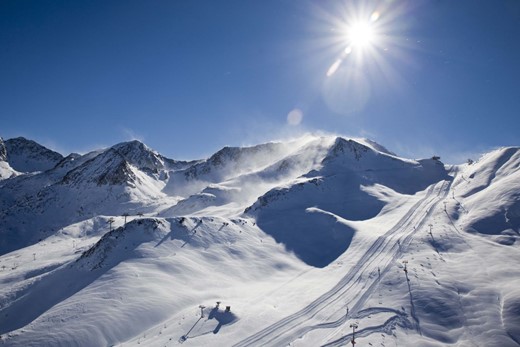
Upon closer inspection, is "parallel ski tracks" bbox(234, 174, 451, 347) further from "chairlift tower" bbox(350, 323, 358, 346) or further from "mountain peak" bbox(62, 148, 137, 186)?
"mountain peak" bbox(62, 148, 137, 186)

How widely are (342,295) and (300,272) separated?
44.7 ft

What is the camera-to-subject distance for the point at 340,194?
332ft

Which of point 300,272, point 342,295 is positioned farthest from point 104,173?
point 342,295

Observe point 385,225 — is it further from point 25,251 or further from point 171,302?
point 25,251

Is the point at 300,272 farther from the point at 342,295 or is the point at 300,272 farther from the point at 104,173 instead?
the point at 104,173

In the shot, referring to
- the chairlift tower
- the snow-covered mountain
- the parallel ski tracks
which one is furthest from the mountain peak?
the chairlift tower

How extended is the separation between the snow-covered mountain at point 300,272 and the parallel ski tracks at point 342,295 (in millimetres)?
201

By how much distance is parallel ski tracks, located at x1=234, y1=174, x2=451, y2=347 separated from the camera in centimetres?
3247

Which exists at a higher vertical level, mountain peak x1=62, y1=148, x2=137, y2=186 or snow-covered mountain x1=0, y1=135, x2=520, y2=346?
mountain peak x1=62, y1=148, x2=137, y2=186

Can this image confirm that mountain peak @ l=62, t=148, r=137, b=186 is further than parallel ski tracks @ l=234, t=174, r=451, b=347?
Yes

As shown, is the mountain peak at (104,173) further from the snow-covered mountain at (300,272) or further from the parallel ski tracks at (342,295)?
the parallel ski tracks at (342,295)

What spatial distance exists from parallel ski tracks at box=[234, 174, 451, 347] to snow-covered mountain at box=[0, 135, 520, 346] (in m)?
0.20

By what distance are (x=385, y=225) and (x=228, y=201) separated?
69.2m

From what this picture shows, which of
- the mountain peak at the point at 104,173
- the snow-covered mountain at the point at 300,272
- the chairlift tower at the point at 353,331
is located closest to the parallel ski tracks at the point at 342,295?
the snow-covered mountain at the point at 300,272
